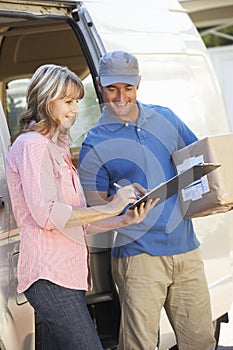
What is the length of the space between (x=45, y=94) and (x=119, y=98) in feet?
2.57

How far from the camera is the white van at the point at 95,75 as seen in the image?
427 cm

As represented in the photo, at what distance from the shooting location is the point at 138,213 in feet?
14.1

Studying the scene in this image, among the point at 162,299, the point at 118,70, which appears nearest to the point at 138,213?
the point at 162,299

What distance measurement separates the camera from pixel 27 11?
16.4 feet

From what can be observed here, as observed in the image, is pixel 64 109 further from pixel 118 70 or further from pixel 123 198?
pixel 118 70

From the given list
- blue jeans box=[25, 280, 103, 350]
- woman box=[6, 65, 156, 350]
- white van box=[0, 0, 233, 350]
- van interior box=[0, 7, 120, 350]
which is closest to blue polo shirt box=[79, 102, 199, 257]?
white van box=[0, 0, 233, 350]

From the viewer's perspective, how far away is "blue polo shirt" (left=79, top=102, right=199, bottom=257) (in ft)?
15.5

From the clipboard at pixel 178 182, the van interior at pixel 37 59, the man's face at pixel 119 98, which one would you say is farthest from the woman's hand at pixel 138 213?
the van interior at pixel 37 59

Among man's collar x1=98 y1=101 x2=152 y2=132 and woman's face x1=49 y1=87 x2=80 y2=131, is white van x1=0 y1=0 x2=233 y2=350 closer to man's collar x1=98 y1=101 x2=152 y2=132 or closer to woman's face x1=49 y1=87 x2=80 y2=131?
woman's face x1=49 y1=87 x2=80 y2=131

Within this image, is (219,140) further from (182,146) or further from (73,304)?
(73,304)

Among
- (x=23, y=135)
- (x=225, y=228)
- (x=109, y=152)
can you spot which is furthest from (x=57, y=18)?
(x=225, y=228)

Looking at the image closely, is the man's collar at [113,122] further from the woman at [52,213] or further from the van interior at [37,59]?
the van interior at [37,59]

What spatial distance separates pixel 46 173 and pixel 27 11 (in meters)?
1.41

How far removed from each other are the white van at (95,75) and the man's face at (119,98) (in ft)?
1.79
